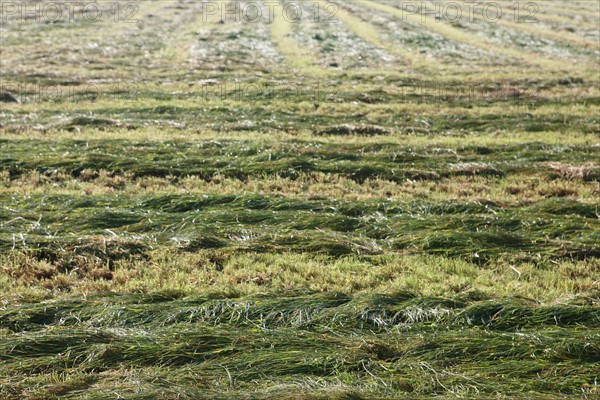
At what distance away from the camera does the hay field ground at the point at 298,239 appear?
4.46m

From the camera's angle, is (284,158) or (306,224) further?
(284,158)

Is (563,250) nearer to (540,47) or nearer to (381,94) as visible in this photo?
(381,94)

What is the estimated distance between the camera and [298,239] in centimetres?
735

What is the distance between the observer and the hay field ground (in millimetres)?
4465

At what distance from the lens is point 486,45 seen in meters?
29.2

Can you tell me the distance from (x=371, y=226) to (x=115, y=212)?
11.5ft

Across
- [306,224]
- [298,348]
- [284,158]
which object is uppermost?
[284,158]

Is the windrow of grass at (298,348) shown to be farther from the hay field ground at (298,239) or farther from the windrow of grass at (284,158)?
the windrow of grass at (284,158)

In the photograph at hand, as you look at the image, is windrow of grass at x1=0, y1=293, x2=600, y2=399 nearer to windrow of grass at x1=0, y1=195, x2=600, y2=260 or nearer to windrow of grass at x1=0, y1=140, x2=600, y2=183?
windrow of grass at x1=0, y1=195, x2=600, y2=260

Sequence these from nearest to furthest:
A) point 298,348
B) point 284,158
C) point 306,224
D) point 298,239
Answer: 1. point 298,348
2. point 298,239
3. point 306,224
4. point 284,158

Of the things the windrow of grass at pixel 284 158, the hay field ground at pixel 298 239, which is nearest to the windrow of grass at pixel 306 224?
the hay field ground at pixel 298 239

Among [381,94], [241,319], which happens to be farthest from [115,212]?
[381,94]

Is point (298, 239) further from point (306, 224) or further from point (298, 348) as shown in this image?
point (298, 348)

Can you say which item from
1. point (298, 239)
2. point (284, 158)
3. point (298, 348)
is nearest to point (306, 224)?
point (298, 239)
